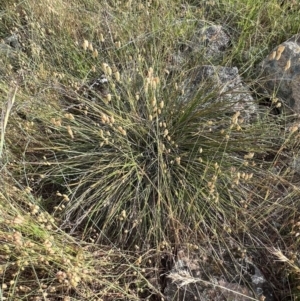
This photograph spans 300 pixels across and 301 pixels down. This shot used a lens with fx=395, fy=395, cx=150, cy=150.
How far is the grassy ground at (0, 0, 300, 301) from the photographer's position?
1.48 metres

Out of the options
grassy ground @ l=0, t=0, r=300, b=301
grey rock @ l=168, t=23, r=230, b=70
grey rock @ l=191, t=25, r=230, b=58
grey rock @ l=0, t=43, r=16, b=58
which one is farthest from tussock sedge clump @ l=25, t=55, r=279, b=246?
grey rock @ l=0, t=43, r=16, b=58

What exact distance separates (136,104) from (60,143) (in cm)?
41

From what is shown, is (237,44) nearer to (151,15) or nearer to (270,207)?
(151,15)

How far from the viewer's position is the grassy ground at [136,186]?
148 cm

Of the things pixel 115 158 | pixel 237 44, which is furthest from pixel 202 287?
pixel 237 44

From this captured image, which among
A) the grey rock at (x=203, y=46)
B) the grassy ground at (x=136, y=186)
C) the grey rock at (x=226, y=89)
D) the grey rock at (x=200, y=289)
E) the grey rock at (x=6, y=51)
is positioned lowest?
the grey rock at (x=200, y=289)

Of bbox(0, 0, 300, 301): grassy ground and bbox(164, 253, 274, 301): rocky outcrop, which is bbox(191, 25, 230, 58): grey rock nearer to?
bbox(0, 0, 300, 301): grassy ground

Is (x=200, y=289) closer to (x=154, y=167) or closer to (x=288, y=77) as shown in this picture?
(x=154, y=167)

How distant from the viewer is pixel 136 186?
1775mm

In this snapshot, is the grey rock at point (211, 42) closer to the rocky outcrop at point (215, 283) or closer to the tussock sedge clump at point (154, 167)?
the tussock sedge clump at point (154, 167)

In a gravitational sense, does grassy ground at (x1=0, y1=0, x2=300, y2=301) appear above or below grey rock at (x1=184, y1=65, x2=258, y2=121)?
below

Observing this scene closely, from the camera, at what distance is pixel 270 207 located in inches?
61.7

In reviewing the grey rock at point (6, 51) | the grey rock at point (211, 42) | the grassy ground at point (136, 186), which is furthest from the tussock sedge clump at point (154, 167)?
the grey rock at point (6, 51)

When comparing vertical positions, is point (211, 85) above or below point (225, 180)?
above
